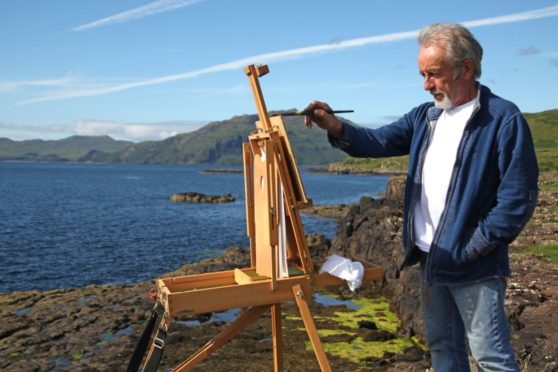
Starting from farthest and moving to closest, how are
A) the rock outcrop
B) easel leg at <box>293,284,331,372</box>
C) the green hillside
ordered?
1. the green hillside
2. the rock outcrop
3. easel leg at <box>293,284,331,372</box>

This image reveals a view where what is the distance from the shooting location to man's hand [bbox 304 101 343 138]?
14.9 feet

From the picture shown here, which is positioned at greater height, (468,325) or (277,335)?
(468,325)

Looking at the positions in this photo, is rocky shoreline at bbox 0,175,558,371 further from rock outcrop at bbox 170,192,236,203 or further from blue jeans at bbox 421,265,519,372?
rock outcrop at bbox 170,192,236,203

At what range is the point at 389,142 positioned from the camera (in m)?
4.59

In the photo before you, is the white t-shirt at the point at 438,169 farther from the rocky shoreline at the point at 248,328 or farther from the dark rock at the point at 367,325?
the dark rock at the point at 367,325

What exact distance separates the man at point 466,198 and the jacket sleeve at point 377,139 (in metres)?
0.43

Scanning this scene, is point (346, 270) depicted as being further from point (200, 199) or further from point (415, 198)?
point (200, 199)

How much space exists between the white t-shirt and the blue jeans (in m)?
0.37

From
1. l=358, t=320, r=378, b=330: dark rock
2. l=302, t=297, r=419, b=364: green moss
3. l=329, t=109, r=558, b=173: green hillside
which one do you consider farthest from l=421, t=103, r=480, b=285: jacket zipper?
l=329, t=109, r=558, b=173: green hillside

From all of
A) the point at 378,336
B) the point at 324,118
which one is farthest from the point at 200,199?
the point at 324,118

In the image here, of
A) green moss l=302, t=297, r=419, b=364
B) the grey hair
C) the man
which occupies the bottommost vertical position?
green moss l=302, t=297, r=419, b=364

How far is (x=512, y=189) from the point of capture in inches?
137

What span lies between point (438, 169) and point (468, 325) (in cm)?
111

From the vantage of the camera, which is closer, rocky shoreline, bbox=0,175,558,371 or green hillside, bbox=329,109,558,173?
rocky shoreline, bbox=0,175,558,371
